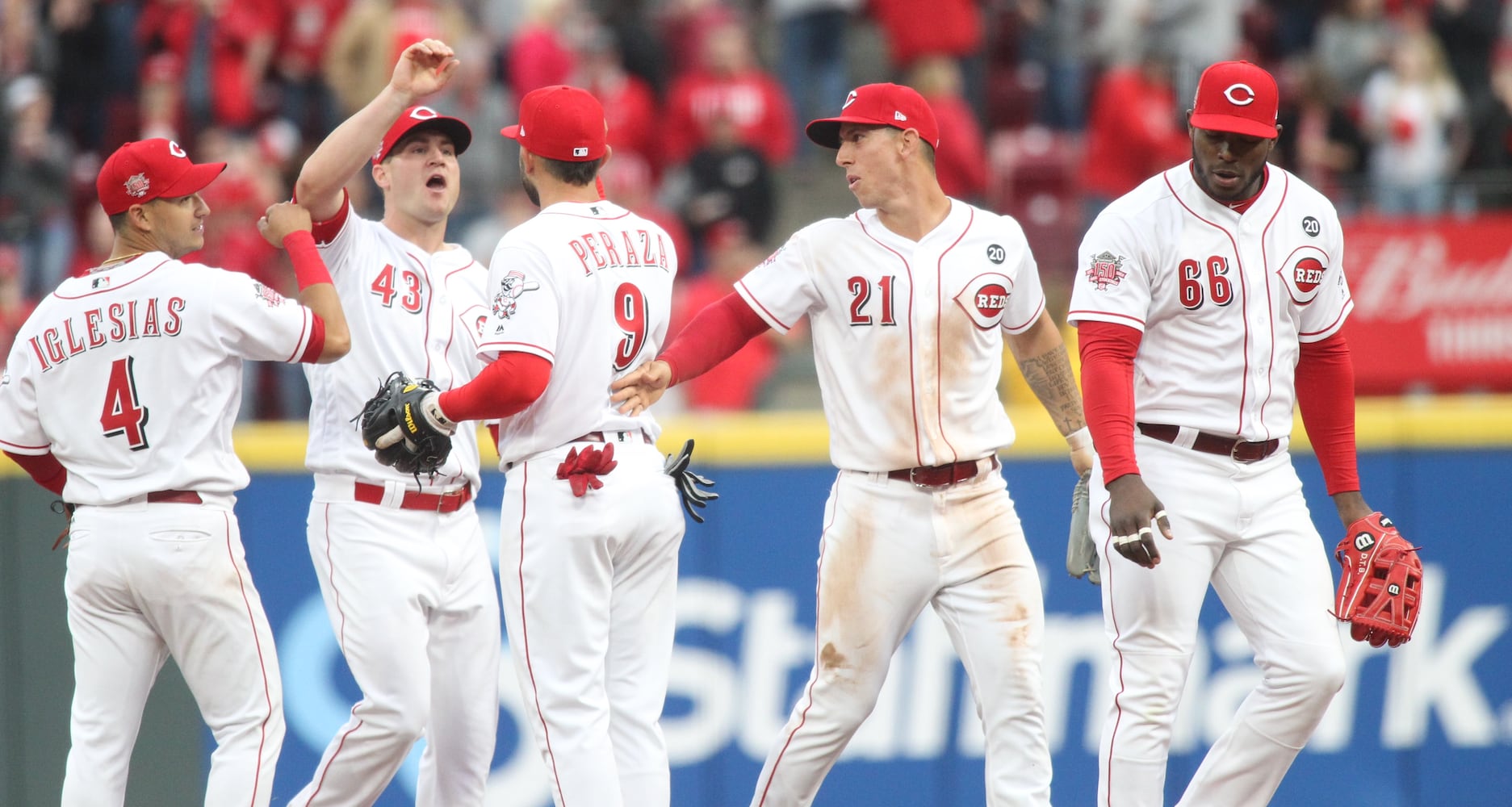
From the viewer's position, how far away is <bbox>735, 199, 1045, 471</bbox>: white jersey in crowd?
5137mm

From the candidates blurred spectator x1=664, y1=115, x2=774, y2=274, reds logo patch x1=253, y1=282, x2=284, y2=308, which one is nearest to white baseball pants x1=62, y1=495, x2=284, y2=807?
reds logo patch x1=253, y1=282, x2=284, y2=308

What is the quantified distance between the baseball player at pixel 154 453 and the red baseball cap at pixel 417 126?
2.00 ft

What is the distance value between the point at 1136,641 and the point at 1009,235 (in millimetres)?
1247

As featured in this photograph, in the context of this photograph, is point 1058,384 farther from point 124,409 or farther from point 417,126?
point 124,409

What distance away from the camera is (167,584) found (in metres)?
4.95

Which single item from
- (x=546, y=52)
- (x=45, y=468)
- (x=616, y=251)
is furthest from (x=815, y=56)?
(x=45, y=468)

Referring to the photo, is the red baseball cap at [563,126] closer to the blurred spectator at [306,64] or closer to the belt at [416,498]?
→ the belt at [416,498]

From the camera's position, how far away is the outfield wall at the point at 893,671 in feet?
22.4

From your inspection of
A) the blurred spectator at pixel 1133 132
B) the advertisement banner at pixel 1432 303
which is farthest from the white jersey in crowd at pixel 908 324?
the blurred spectator at pixel 1133 132

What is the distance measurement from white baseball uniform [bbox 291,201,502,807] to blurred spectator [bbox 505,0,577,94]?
6056 millimetres

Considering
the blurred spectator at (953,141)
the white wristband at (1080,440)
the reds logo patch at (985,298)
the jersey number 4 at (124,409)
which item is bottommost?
the white wristband at (1080,440)

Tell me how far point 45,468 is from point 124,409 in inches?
19.9

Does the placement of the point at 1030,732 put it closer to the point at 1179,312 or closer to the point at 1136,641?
the point at 1136,641

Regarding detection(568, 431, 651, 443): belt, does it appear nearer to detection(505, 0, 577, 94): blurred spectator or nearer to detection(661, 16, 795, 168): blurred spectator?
detection(661, 16, 795, 168): blurred spectator
